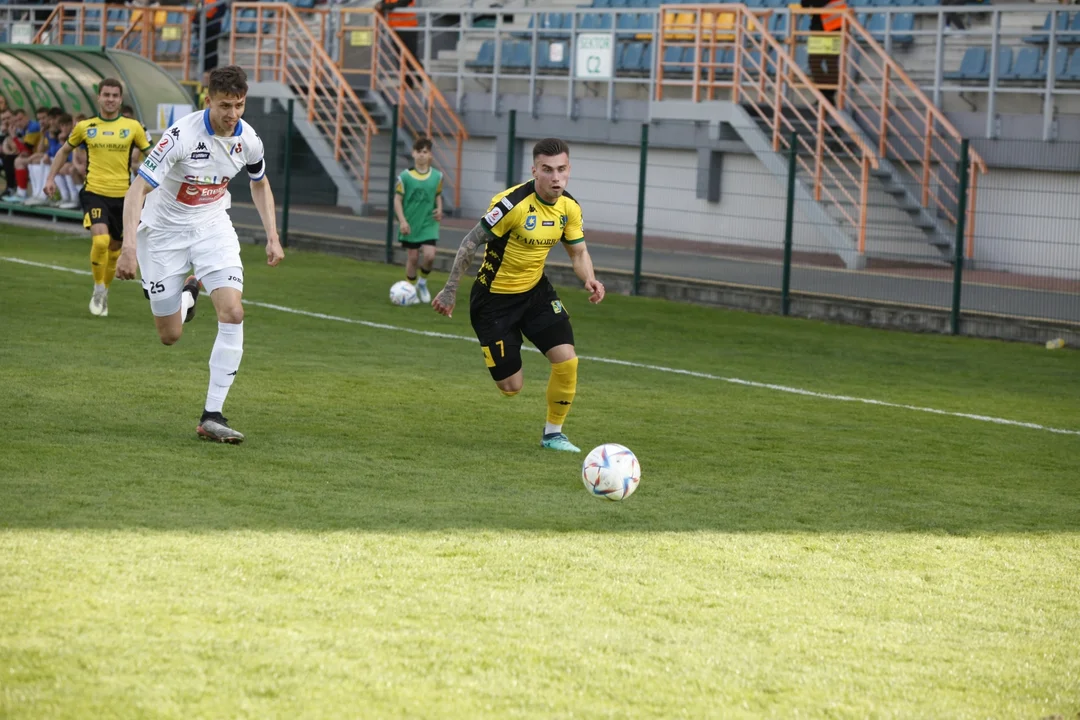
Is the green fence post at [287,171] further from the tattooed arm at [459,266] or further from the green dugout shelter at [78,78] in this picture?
the tattooed arm at [459,266]

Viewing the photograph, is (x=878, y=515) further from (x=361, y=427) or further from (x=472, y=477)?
(x=361, y=427)

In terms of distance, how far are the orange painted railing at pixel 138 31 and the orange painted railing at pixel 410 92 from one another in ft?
12.3

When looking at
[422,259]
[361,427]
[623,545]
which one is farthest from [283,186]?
[623,545]

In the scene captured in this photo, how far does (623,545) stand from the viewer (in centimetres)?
615

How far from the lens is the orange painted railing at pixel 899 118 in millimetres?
19000

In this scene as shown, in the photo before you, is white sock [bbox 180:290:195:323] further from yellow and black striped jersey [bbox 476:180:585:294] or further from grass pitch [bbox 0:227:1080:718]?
yellow and black striped jersey [bbox 476:180:585:294]

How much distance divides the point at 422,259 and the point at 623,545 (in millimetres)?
10688

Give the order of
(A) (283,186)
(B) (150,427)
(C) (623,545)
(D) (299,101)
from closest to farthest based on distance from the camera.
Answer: (C) (623,545)
(B) (150,427)
(A) (283,186)
(D) (299,101)

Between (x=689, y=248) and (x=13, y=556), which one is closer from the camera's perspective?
(x=13, y=556)

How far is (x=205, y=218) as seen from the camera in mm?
8164

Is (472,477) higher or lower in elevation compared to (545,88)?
lower

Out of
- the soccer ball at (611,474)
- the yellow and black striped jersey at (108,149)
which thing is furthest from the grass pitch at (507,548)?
the yellow and black striped jersey at (108,149)

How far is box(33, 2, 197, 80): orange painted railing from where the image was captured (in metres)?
29.6

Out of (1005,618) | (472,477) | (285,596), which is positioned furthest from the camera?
(472,477)
